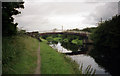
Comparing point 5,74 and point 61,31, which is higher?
point 61,31

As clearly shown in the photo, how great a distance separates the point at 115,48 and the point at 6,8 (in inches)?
1282

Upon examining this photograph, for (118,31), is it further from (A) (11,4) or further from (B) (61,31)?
(B) (61,31)

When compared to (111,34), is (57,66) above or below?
below

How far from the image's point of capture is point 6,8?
14.1m

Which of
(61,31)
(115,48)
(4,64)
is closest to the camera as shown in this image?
(4,64)

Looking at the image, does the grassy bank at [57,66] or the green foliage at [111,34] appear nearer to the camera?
the grassy bank at [57,66]

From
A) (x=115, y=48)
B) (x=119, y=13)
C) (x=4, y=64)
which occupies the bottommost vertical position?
(x=115, y=48)

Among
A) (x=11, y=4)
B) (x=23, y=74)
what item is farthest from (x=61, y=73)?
(x=11, y=4)

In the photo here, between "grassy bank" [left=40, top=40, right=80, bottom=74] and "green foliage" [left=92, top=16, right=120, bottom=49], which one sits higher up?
"green foliage" [left=92, top=16, right=120, bottom=49]

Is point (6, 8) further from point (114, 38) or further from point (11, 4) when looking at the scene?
point (114, 38)

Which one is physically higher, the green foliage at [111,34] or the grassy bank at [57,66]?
the green foliage at [111,34]

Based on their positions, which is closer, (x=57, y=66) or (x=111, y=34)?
(x=57, y=66)

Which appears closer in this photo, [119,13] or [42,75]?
[42,75]

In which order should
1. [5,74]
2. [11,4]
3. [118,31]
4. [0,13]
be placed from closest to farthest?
1. [5,74]
2. [0,13]
3. [11,4]
4. [118,31]
